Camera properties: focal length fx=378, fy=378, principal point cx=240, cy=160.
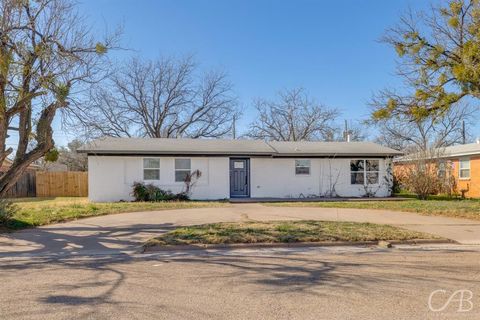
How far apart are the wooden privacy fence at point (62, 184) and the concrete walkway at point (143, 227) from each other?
15360mm

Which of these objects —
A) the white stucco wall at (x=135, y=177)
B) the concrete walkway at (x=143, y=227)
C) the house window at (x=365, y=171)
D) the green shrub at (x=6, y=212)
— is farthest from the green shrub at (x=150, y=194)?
the house window at (x=365, y=171)

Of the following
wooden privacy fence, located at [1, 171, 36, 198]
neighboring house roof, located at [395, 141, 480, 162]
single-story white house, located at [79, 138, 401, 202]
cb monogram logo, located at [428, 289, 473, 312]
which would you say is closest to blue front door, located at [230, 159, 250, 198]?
single-story white house, located at [79, 138, 401, 202]

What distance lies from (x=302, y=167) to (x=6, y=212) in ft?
51.2

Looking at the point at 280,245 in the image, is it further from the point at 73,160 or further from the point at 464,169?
the point at 73,160

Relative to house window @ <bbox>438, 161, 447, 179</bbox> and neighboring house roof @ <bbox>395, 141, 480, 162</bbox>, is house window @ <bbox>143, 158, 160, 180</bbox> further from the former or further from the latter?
house window @ <bbox>438, 161, 447, 179</bbox>

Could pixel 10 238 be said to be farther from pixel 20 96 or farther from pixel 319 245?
pixel 319 245

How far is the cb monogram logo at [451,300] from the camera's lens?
15.0ft

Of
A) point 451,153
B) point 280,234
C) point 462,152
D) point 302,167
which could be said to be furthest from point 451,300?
point 451,153

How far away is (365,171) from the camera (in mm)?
23062

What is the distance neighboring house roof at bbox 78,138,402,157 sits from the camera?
20.1 meters

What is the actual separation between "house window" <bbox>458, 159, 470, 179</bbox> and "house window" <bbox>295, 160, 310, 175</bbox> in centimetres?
1107

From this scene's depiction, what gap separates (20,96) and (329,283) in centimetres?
942

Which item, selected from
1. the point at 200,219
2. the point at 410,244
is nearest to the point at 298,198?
the point at 200,219

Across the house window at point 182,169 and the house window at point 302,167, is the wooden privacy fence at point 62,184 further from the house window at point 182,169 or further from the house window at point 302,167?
the house window at point 302,167
